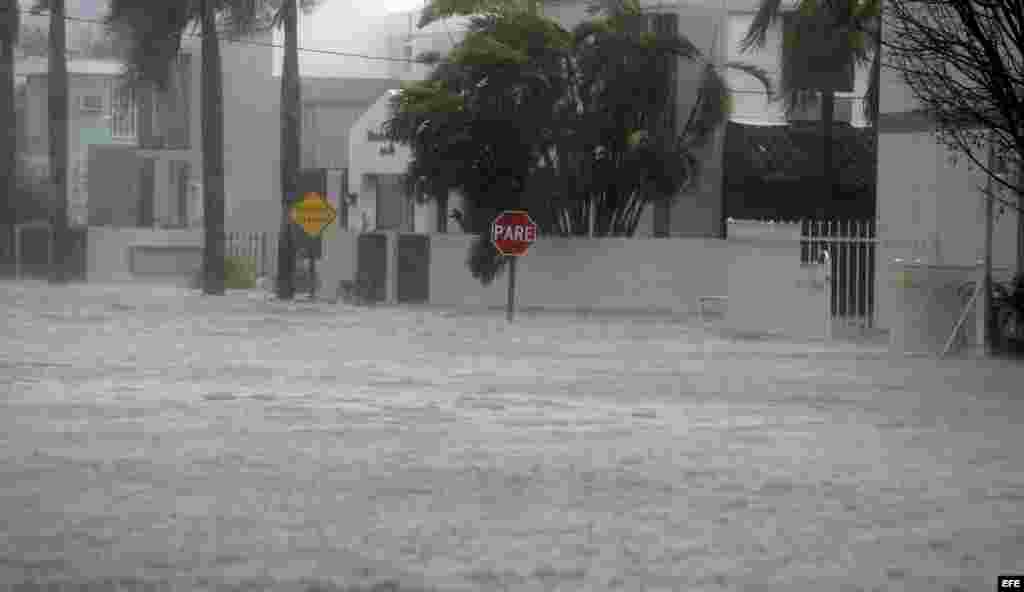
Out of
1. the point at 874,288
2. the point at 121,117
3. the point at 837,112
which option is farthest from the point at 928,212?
the point at 121,117

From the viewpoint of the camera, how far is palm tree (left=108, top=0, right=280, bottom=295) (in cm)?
4419

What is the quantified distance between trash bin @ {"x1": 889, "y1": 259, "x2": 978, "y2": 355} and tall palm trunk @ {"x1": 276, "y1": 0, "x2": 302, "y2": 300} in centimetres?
1961

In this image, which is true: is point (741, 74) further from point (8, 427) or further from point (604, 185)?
point (8, 427)

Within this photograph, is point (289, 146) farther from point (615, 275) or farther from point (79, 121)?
point (79, 121)

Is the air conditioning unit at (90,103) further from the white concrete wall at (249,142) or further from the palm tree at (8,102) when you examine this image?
the palm tree at (8,102)

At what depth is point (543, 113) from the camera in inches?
1527

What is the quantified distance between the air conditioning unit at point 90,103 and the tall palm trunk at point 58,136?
17.7 metres

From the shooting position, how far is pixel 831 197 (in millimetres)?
40719

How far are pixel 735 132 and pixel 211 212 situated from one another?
12911mm

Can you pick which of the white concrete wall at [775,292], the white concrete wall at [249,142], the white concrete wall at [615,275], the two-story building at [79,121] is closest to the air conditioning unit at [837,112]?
the white concrete wall at [615,275]

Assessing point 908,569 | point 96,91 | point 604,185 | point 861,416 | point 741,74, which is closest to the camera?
point 908,569

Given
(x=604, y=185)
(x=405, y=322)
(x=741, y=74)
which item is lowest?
(x=405, y=322)

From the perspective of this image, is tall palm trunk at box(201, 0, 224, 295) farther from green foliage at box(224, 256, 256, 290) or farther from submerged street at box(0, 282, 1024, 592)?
submerged street at box(0, 282, 1024, 592)

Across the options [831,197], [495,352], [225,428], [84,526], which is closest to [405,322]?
[495,352]
